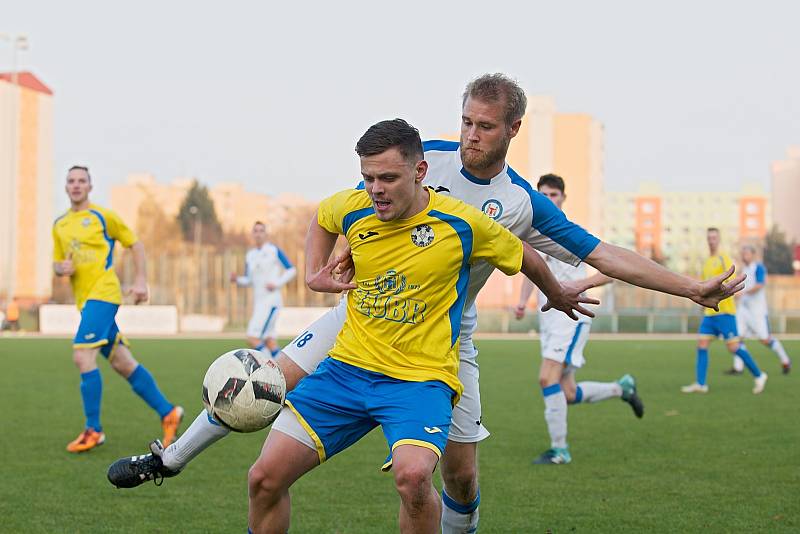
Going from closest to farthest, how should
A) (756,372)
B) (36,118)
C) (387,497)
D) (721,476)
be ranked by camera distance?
(387,497), (721,476), (756,372), (36,118)

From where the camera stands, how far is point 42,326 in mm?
44250

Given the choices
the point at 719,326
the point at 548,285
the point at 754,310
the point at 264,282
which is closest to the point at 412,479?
the point at 548,285

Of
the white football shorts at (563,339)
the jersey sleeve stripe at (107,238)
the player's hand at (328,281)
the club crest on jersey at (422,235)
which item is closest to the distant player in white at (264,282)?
the jersey sleeve stripe at (107,238)

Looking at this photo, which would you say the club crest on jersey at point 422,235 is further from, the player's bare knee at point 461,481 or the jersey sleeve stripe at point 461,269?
the player's bare knee at point 461,481

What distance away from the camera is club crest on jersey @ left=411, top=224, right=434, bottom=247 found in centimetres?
488

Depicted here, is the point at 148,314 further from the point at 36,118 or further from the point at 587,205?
the point at 587,205

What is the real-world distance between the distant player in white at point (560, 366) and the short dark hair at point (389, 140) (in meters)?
4.00

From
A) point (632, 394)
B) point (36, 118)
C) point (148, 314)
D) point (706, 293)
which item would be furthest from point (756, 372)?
point (36, 118)

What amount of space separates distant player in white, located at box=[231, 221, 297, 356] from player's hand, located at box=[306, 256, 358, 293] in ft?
46.1

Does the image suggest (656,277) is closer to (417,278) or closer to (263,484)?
(417,278)

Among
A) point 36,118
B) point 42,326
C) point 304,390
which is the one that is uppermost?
point 36,118

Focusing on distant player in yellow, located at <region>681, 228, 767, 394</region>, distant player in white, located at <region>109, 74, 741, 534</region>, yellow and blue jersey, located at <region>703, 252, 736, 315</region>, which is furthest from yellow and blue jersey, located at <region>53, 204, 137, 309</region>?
yellow and blue jersey, located at <region>703, 252, 736, 315</region>

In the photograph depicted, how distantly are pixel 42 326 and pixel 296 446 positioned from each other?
4207 cm

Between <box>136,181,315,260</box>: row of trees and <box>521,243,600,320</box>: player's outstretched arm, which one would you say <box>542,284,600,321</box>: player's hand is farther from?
<box>136,181,315,260</box>: row of trees
